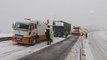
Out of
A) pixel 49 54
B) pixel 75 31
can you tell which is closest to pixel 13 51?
pixel 49 54

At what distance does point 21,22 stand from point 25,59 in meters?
10.0

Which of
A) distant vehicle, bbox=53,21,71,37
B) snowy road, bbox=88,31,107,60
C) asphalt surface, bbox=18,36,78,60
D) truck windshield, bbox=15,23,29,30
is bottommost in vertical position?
snowy road, bbox=88,31,107,60

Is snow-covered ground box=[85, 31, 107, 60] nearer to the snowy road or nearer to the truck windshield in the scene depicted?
the snowy road

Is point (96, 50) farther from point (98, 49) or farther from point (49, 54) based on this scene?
point (49, 54)

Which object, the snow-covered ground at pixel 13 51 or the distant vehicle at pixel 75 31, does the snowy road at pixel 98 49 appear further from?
the distant vehicle at pixel 75 31

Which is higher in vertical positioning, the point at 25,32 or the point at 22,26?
the point at 22,26

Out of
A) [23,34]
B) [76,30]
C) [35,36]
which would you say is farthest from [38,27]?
[76,30]

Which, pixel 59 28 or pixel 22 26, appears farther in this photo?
pixel 59 28

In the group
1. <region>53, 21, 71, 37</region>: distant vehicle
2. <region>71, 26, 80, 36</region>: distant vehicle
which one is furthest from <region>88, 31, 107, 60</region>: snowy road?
<region>71, 26, 80, 36</region>: distant vehicle

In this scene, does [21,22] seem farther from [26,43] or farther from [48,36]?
[48,36]

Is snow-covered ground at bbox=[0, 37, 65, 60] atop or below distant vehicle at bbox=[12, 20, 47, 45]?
below

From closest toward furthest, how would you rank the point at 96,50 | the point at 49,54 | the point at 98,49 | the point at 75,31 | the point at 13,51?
the point at 49,54 → the point at 13,51 → the point at 96,50 → the point at 98,49 → the point at 75,31

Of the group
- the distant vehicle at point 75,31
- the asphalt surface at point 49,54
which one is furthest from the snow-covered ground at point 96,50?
the distant vehicle at point 75,31

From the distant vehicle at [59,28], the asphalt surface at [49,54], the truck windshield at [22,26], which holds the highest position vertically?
the truck windshield at [22,26]
